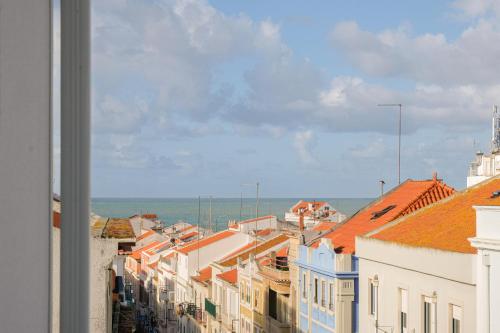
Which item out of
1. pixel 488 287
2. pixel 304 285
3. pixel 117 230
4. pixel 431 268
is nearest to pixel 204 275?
pixel 304 285

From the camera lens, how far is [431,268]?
16.0 feet

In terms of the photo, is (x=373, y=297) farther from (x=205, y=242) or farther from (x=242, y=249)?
(x=205, y=242)

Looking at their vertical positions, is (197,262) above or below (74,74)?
below

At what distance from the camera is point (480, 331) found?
4145 millimetres

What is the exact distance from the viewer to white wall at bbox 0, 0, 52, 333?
1.92ft

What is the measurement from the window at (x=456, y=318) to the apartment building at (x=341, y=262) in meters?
1.61

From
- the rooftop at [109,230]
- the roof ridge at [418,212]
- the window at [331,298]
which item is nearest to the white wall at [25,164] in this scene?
the rooftop at [109,230]

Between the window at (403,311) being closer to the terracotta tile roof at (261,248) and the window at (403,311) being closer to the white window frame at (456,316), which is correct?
the white window frame at (456,316)

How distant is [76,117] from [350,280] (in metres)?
5.77

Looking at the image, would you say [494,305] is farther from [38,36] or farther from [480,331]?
[38,36]

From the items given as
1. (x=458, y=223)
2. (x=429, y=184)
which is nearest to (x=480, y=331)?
(x=458, y=223)

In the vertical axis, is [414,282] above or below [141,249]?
above

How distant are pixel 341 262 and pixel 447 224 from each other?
3.99 feet

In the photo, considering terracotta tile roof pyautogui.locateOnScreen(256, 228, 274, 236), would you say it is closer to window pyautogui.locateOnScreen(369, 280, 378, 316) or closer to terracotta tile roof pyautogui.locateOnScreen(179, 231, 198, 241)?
terracotta tile roof pyautogui.locateOnScreen(179, 231, 198, 241)
